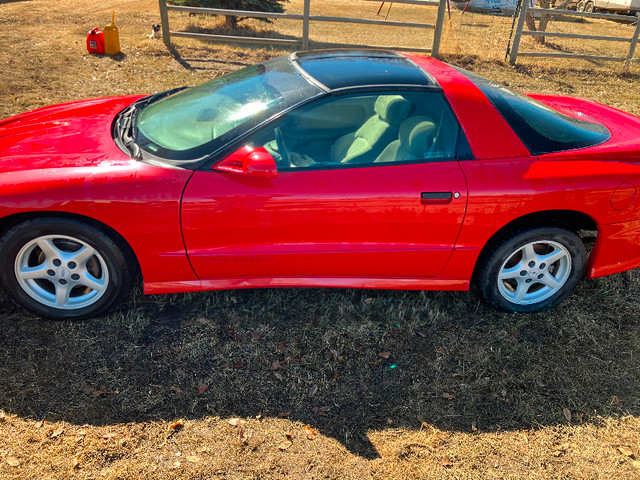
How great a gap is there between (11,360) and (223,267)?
1287 millimetres

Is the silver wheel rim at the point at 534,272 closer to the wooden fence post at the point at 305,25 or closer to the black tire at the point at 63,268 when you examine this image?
the black tire at the point at 63,268

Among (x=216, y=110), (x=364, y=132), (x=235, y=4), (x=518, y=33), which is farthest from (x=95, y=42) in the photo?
(x=518, y=33)

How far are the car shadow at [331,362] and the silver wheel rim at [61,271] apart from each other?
170mm

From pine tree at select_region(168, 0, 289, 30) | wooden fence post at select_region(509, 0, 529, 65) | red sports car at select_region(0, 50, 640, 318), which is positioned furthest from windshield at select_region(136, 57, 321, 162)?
pine tree at select_region(168, 0, 289, 30)

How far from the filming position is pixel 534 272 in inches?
142

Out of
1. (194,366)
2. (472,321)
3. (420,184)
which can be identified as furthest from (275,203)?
(472,321)

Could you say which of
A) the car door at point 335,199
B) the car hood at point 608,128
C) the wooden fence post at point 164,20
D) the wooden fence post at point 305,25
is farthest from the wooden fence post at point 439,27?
the car door at point 335,199

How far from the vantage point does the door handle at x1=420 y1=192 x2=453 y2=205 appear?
3.14m

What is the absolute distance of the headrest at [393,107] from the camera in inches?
131

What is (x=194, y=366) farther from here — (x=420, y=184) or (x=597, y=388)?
(x=597, y=388)

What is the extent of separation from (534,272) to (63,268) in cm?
299

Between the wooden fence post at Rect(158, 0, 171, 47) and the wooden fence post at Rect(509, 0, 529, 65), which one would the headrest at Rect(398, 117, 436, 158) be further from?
the wooden fence post at Rect(509, 0, 529, 65)

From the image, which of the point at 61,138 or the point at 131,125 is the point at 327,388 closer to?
the point at 131,125

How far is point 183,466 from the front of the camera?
101 inches
